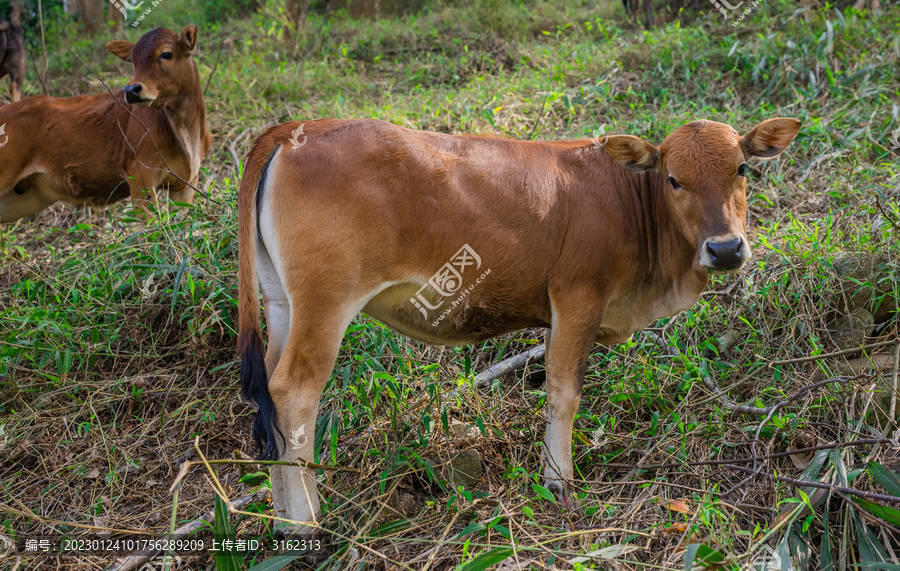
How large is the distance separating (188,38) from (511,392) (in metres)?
4.63

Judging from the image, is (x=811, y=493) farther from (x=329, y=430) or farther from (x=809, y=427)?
(x=329, y=430)

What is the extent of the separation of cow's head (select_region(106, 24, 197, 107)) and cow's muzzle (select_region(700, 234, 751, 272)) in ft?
16.3

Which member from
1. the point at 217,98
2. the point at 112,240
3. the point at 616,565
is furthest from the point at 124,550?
the point at 217,98

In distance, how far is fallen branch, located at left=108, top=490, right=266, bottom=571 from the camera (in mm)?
3138

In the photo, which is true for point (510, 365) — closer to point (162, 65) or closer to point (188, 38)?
point (162, 65)

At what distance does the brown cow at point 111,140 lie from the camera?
6082mm

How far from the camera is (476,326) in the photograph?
11.7 ft

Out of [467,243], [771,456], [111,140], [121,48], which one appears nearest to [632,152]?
[467,243]
